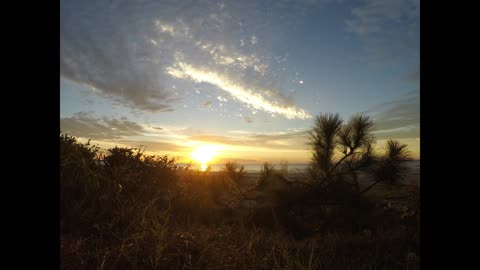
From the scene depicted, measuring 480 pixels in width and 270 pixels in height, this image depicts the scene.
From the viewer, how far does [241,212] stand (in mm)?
3748

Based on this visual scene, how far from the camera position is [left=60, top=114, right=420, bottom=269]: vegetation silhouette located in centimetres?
114

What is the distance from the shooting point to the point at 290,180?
166 inches

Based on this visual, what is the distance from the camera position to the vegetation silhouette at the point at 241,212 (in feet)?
3.74
